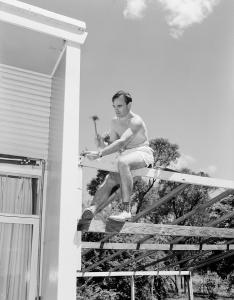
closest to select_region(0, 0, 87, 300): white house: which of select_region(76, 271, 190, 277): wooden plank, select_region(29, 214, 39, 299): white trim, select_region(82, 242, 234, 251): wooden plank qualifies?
select_region(29, 214, 39, 299): white trim

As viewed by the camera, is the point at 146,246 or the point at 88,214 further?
the point at 146,246

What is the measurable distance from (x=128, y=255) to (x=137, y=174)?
8.63 metres

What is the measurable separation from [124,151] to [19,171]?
3.36 ft

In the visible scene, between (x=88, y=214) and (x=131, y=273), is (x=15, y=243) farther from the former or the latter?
(x=131, y=273)

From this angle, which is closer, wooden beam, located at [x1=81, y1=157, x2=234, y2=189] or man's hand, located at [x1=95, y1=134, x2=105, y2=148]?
wooden beam, located at [x1=81, y1=157, x2=234, y2=189]

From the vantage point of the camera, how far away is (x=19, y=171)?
3.67 meters

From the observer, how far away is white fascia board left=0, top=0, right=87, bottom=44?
3359 millimetres

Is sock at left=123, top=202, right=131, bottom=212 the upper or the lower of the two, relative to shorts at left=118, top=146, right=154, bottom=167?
lower

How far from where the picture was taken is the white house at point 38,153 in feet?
10.4

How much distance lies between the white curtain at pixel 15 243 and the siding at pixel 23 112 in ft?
1.11

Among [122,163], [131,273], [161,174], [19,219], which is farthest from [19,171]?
[131,273]

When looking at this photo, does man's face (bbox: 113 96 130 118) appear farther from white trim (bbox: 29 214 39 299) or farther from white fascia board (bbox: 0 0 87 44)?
white trim (bbox: 29 214 39 299)

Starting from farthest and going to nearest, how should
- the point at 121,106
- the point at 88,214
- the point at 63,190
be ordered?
the point at 121,106
the point at 88,214
the point at 63,190

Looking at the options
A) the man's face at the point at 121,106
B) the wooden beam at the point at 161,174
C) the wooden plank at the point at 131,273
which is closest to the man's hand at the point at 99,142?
the wooden beam at the point at 161,174
